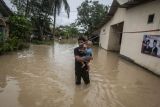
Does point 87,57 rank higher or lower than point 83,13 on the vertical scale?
lower

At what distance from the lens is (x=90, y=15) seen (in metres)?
37.1

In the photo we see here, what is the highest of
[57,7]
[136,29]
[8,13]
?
[57,7]

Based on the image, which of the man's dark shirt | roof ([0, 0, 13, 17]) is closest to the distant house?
roof ([0, 0, 13, 17])

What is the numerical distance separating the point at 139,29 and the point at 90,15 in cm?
2531

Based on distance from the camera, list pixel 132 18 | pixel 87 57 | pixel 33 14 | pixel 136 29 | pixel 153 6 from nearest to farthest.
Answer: pixel 87 57 < pixel 153 6 < pixel 136 29 < pixel 132 18 < pixel 33 14

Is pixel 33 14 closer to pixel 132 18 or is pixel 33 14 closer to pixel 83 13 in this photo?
pixel 83 13

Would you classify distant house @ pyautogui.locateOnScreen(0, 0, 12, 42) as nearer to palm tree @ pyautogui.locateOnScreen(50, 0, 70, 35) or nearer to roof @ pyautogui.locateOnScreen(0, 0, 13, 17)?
roof @ pyautogui.locateOnScreen(0, 0, 13, 17)

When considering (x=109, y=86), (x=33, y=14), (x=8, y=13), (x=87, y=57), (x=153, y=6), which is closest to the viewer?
(x=87, y=57)

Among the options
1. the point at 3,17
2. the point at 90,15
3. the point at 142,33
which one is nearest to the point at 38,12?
the point at 90,15

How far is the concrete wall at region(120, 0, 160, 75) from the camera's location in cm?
1017

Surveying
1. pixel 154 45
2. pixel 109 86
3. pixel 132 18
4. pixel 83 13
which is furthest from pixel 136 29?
pixel 83 13

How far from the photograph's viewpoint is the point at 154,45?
390 inches

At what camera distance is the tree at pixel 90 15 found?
1421 inches

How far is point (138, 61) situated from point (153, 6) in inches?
136
